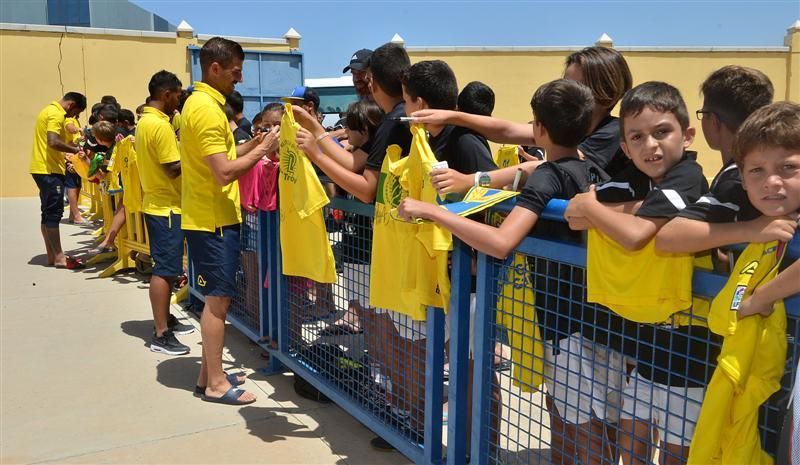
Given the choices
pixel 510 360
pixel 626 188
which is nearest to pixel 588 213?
pixel 626 188

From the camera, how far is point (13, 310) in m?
6.31

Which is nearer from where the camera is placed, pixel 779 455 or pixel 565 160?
pixel 779 455

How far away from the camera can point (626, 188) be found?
83.5 inches

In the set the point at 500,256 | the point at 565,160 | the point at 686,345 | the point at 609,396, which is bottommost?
the point at 609,396

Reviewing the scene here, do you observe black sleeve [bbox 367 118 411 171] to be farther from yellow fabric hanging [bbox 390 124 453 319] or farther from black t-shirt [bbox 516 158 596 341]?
black t-shirt [bbox 516 158 596 341]

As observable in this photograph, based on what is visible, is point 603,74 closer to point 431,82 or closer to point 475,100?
point 431,82

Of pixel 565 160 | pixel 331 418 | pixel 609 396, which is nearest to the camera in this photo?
pixel 609 396

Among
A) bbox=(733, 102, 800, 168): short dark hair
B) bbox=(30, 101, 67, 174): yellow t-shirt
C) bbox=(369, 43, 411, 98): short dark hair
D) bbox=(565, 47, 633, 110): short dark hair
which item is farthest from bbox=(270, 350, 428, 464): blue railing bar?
bbox=(30, 101, 67, 174): yellow t-shirt

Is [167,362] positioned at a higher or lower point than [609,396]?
lower

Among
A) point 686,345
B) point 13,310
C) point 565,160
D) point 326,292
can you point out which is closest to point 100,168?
point 13,310

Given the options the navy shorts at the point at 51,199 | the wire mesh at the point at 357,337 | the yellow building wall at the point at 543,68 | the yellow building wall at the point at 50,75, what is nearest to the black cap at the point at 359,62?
the wire mesh at the point at 357,337

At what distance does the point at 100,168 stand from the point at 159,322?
15.9 feet

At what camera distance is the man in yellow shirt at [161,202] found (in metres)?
5.18

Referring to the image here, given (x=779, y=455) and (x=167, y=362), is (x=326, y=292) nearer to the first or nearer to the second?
(x=167, y=362)
